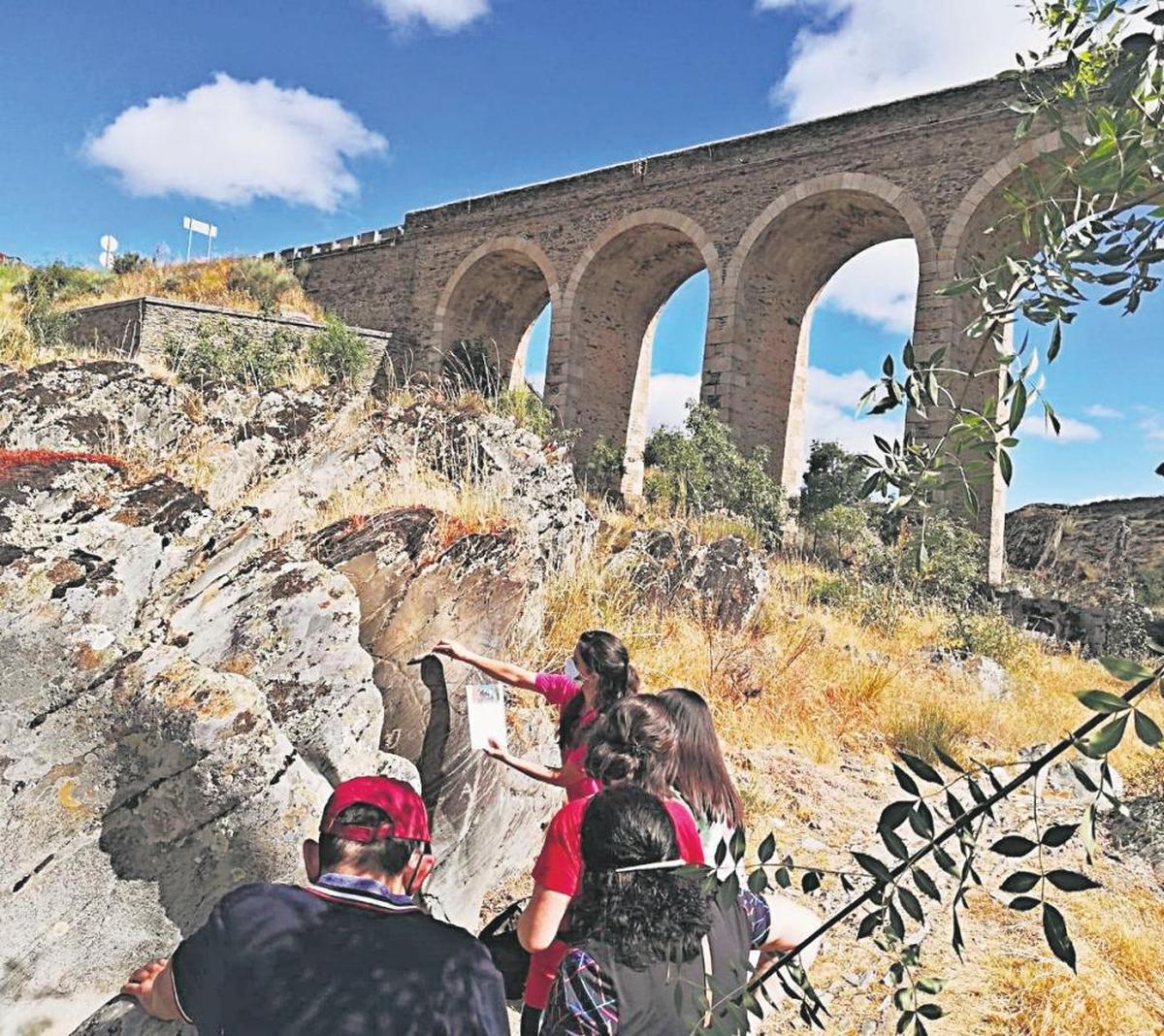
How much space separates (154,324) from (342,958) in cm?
1567

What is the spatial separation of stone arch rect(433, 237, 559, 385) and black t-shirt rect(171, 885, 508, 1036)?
54.7 ft

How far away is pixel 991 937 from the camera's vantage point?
3.69m

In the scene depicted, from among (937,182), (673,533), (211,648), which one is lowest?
(211,648)

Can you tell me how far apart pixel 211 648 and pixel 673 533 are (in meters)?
5.63

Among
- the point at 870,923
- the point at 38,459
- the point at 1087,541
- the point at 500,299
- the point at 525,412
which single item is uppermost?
the point at 500,299

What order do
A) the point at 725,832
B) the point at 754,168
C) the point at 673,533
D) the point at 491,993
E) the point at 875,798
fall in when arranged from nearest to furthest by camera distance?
the point at 491,993
the point at 725,832
the point at 875,798
the point at 673,533
the point at 754,168

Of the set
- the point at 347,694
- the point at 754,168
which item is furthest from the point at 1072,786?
the point at 754,168

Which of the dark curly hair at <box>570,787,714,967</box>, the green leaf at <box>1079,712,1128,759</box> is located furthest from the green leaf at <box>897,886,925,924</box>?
the dark curly hair at <box>570,787,714,967</box>

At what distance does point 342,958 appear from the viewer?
1.61 meters

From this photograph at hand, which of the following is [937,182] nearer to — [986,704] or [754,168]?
[754,168]

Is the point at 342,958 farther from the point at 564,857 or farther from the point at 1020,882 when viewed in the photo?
the point at 1020,882

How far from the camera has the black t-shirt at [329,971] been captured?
156 cm

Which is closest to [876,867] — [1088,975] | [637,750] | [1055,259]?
[1055,259]

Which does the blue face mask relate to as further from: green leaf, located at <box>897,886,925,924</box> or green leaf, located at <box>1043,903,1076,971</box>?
green leaf, located at <box>1043,903,1076,971</box>
